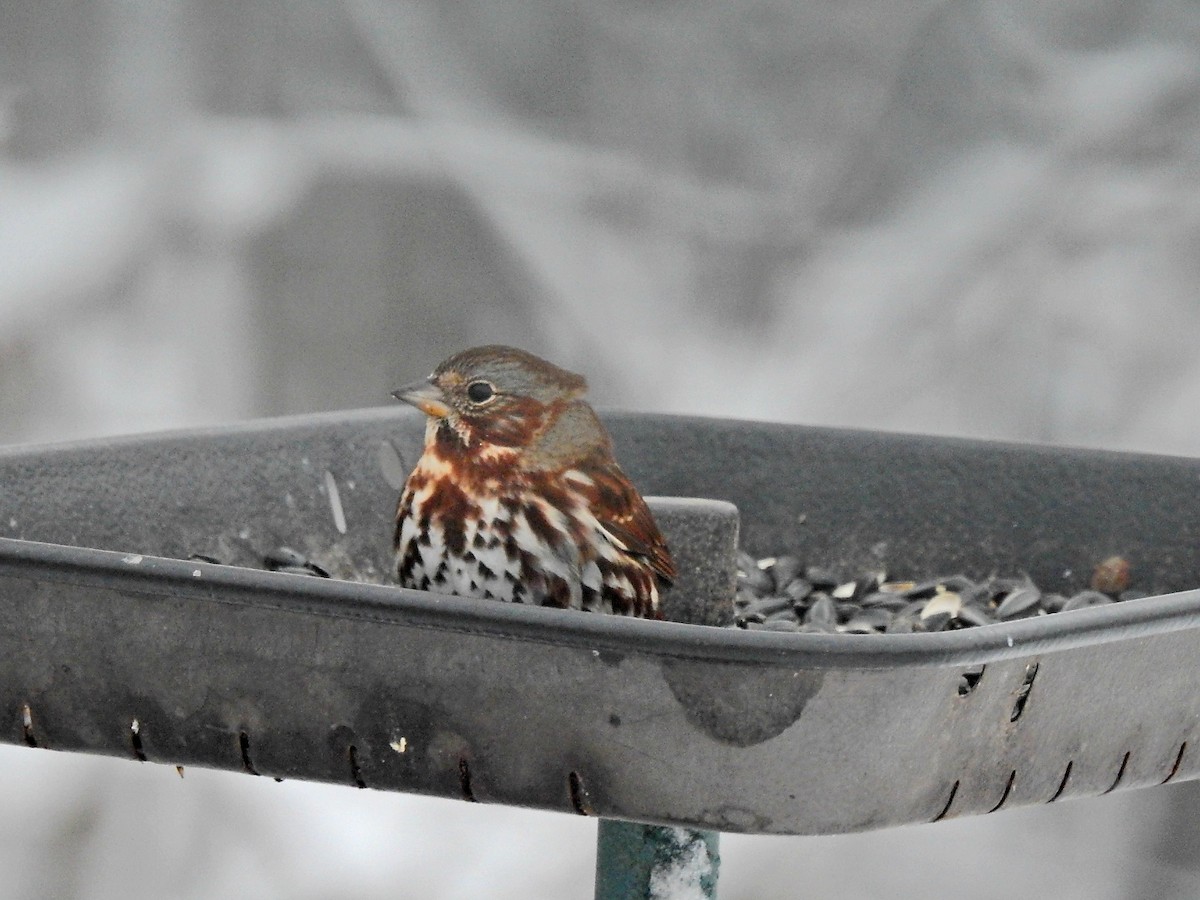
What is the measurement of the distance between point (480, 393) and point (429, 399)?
0.06m

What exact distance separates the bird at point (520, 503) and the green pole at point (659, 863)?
0.81 feet

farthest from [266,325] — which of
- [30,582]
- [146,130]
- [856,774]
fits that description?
[856,774]

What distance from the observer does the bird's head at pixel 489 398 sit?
7.46 ft

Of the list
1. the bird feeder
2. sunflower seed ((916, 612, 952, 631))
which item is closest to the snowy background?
sunflower seed ((916, 612, 952, 631))

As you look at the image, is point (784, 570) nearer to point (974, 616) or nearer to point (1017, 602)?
point (1017, 602)

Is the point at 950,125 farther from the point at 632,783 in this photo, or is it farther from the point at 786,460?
the point at 632,783

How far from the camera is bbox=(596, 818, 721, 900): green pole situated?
222cm

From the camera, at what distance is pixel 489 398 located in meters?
2.29

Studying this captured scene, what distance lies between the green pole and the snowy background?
2110 millimetres

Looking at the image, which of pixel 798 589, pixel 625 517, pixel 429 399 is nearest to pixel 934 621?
pixel 798 589

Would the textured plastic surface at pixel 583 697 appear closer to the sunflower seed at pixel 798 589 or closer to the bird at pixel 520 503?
the bird at pixel 520 503

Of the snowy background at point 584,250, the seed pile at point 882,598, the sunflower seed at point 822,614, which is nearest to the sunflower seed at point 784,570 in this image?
the seed pile at point 882,598

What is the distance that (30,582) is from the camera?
1.70 metres

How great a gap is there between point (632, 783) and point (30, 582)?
1.75ft
